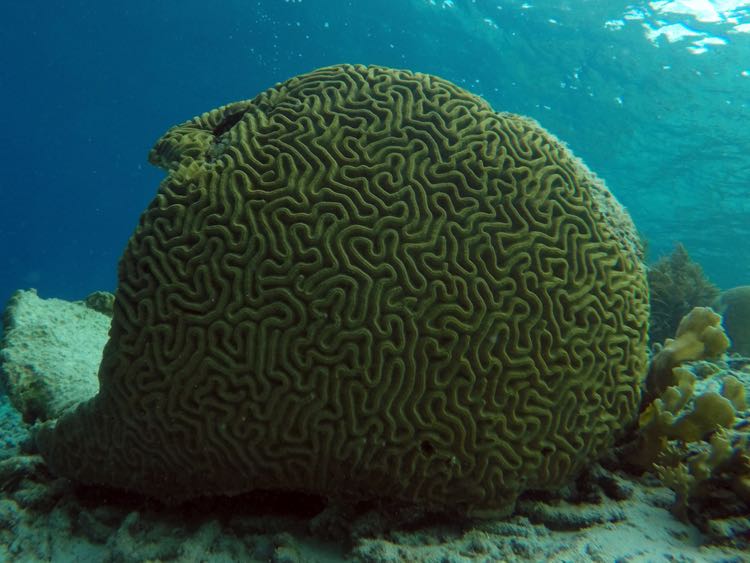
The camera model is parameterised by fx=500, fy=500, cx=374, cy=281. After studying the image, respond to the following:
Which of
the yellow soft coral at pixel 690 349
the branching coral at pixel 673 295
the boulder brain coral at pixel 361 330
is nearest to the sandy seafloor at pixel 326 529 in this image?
the boulder brain coral at pixel 361 330

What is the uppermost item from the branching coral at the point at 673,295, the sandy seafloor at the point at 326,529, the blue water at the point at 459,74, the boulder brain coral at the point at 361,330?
the blue water at the point at 459,74

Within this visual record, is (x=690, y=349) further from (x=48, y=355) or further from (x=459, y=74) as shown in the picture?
(x=459, y=74)

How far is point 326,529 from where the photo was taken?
3.34m

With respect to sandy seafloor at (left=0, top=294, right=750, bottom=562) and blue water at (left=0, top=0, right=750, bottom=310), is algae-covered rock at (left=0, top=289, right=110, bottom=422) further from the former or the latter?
blue water at (left=0, top=0, right=750, bottom=310)

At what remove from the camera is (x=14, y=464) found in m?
3.97

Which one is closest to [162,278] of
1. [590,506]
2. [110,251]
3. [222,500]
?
[222,500]

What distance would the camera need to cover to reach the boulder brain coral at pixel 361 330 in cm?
335

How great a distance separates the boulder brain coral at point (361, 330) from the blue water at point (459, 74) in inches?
771

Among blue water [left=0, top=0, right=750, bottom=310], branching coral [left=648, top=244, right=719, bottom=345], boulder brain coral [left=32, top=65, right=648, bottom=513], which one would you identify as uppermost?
blue water [left=0, top=0, right=750, bottom=310]

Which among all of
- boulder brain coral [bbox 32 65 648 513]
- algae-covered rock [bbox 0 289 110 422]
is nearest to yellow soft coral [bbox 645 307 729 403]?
boulder brain coral [bbox 32 65 648 513]

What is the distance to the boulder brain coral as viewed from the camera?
3.35 meters

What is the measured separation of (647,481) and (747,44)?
853 inches

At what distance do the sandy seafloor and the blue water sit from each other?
20641 mm

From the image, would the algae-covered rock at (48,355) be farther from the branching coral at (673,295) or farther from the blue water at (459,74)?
the blue water at (459,74)
